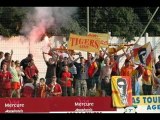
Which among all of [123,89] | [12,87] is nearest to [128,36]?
[123,89]

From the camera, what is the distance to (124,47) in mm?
15008

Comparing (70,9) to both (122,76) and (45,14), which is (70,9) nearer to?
(45,14)

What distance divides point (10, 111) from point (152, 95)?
13.0 ft

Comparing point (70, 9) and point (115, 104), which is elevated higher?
point (70, 9)

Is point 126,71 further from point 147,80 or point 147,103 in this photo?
point 147,103

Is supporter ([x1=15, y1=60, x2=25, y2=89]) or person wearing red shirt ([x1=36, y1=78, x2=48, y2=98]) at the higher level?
supporter ([x1=15, y1=60, x2=25, y2=89])

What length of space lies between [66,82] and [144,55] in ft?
7.69

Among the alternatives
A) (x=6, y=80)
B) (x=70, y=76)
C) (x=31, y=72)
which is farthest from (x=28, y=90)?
(x=70, y=76)

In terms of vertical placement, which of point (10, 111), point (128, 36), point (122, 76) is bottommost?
point (10, 111)

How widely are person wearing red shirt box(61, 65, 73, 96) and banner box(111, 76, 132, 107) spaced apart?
46.4 inches

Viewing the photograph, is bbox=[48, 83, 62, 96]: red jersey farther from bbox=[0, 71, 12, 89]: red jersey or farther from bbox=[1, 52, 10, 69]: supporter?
bbox=[1, 52, 10, 69]: supporter

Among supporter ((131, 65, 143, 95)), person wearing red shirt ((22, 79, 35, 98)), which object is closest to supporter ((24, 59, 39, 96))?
person wearing red shirt ((22, 79, 35, 98))

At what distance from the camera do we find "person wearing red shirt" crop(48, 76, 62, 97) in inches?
577

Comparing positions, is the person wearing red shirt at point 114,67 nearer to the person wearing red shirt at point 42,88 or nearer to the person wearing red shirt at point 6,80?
the person wearing red shirt at point 42,88
